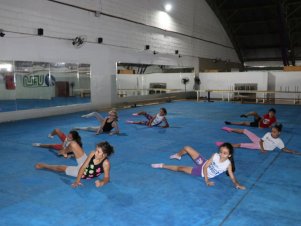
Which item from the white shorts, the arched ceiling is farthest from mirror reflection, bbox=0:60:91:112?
the arched ceiling

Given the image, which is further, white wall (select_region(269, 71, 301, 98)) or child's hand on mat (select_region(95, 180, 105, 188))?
white wall (select_region(269, 71, 301, 98))

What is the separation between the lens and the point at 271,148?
748 centimetres

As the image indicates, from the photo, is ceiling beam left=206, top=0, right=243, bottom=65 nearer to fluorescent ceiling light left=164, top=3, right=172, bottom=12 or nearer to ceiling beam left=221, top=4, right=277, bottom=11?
ceiling beam left=221, top=4, right=277, bottom=11

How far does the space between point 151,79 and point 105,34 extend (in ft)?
20.4

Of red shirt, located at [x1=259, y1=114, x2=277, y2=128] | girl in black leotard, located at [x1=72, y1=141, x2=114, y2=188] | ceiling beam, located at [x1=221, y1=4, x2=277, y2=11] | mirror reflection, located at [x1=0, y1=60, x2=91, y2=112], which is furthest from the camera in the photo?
ceiling beam, located at [x1=221, y1=4, x2=277, y2=11]

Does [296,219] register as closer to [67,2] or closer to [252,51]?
[67,2]

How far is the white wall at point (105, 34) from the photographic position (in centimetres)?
1287

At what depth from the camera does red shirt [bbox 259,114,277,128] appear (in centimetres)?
→ 1068

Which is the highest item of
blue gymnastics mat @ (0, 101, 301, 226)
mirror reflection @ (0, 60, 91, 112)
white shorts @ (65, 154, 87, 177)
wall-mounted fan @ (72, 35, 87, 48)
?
wall-mounted fan @ (72, 35, 87, 48)

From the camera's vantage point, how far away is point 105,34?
17.1 meters

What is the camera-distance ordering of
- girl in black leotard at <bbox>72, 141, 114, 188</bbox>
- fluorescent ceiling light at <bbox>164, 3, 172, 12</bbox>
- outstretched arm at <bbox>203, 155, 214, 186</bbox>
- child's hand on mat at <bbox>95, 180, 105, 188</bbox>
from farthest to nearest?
fluorescent ceiling light at <bbox>164, 3, 172, 12</bbox> < outstretched arm at <bbox>203, 155, 214, 186</bbox> < child's hand on mat at <bbox>95, 180, 105, 188</bbox> < girl in black leotard at <bbox>72, 141, 114, 188</bbox>

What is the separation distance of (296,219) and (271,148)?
363 cm

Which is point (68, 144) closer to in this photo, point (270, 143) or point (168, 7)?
point (270, 143)

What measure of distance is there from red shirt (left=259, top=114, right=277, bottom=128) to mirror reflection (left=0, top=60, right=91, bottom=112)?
29.8 feet
